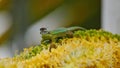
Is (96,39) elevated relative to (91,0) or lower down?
lower down

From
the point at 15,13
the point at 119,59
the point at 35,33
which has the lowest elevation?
the point at 119,59

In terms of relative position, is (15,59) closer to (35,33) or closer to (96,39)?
(35,33)

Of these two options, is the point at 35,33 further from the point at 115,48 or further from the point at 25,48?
the point at 115,48

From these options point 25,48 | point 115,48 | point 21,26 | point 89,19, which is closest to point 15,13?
point 21,26

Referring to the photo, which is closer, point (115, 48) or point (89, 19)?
point (115, 48)

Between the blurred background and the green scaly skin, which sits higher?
the blurred background

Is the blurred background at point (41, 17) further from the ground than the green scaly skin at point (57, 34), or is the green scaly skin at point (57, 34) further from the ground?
the blurred background at point (41, 17)
